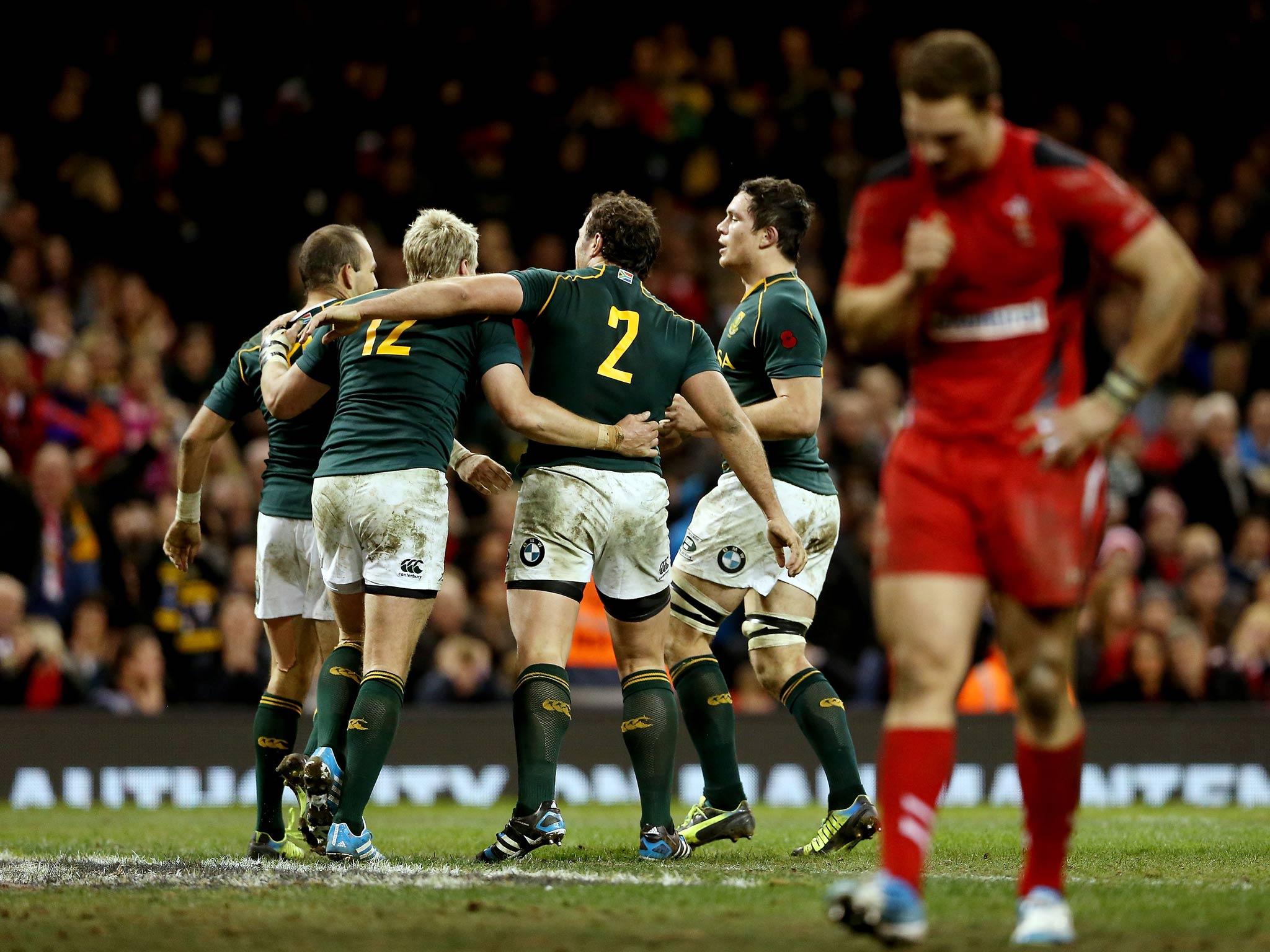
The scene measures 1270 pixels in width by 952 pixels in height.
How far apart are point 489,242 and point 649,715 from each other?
30.9 ft

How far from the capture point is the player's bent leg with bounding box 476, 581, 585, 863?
645 centimetres

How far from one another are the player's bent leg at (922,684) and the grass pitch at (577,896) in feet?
1.28

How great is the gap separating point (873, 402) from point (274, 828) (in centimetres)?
947

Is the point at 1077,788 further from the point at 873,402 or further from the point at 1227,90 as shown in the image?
the point at 1227,90

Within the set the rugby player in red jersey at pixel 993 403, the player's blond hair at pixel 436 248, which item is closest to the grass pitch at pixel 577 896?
the rugby player in red jersey at pixel 993 403

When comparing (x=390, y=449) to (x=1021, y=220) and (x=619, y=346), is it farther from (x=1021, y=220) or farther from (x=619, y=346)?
(x=1021, y=220)

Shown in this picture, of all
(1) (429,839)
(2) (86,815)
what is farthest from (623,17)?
(1) (429,839)

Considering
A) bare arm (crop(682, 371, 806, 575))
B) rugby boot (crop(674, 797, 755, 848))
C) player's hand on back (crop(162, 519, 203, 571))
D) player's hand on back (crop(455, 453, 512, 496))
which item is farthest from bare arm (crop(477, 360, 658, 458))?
player's hand on back (crop(162, 519, 203, 571))

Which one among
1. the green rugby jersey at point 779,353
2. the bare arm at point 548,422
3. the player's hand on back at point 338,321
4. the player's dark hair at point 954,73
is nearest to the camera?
the player's dark hair at point 954,73

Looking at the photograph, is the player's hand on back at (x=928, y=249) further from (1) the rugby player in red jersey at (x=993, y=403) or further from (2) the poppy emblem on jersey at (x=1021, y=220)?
(2) the poppy emblem on jersey at (x=1021, y=220)

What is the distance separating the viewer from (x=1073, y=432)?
14.9ft

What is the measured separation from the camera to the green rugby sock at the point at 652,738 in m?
6.78

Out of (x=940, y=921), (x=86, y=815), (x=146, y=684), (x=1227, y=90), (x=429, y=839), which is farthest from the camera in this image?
(x=1227, y=90)

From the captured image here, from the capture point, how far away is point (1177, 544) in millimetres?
14945
